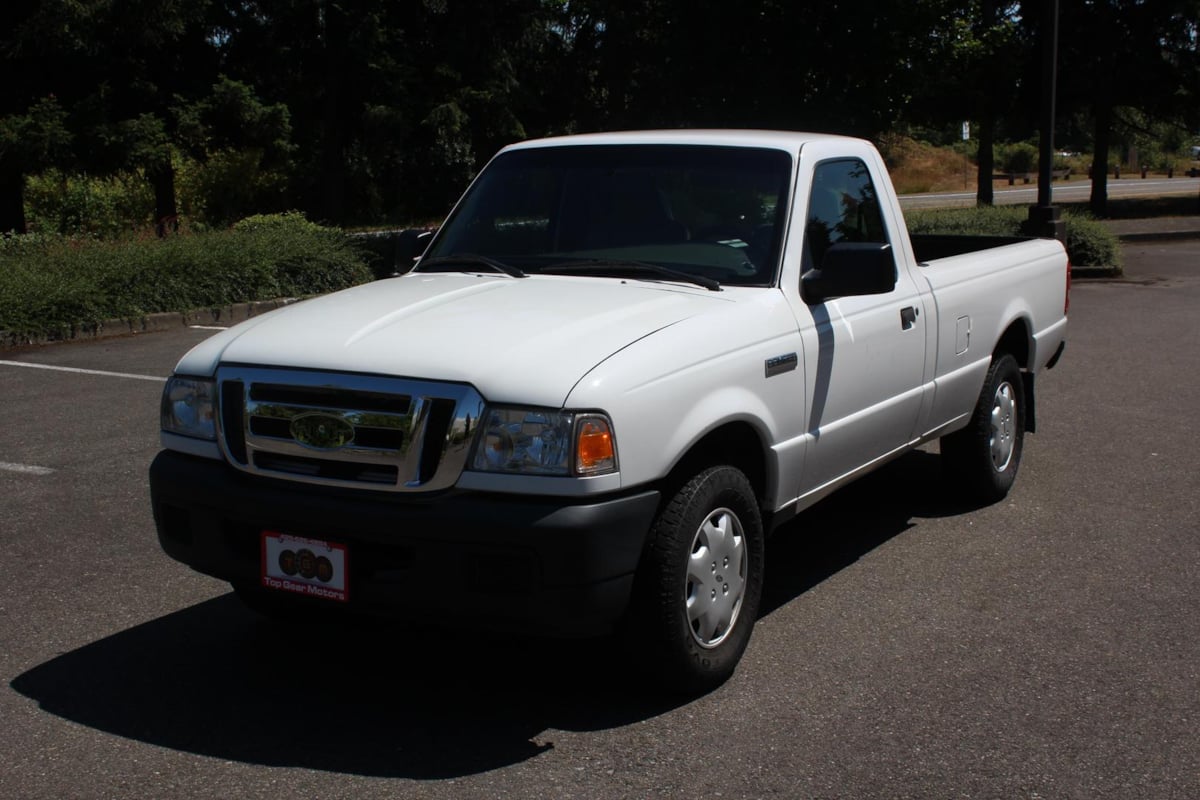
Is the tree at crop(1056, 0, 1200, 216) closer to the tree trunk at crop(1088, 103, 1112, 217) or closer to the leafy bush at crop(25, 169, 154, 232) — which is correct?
the tree trunk at crop(1088, 103, 1112, 217)

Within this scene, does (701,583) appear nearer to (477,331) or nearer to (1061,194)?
(477,331)

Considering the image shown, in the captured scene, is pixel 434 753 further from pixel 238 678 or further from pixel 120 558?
pixel 120 558

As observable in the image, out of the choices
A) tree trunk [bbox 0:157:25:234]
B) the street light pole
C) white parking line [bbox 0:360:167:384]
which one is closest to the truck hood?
white parking line [bbox 0:360:167:384]

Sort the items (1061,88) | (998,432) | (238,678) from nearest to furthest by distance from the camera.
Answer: (238,678), (998,432), (1061,88)

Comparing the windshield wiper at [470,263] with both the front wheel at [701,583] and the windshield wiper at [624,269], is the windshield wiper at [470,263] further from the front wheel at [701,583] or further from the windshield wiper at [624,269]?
the front wheel at [701,583]

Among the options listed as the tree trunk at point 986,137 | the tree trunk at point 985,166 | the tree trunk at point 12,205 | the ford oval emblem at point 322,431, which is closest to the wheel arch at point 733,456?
the ford oval emblem at point 322,431

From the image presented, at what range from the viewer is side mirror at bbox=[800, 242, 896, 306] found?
→ 16.1 feet

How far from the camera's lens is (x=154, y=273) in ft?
52.9

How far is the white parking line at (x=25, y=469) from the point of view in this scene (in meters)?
7.91

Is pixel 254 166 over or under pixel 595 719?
over

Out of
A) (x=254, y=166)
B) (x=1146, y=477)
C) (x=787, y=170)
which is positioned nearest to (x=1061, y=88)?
(x=254, y=166)

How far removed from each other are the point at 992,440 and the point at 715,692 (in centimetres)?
303

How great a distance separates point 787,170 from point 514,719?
2.45 m

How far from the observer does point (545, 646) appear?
197 inches
